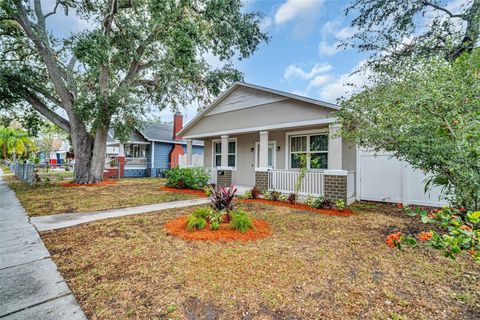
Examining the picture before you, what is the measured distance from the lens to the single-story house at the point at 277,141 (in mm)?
7602

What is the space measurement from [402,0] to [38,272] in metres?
13.8

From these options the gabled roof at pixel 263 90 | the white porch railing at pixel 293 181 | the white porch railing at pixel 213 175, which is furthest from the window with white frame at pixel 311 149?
the white porch railing at pixel 213 175

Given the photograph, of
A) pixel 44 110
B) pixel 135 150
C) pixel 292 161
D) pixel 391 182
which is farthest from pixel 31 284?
pixel 135 150

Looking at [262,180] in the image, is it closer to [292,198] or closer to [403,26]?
[292,198]

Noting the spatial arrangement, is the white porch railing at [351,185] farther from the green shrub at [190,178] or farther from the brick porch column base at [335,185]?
the green shrub at [190,178]

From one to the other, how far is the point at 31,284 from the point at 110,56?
490 inches

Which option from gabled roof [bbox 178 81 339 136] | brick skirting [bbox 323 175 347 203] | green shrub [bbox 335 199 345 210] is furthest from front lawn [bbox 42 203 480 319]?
gabled roof [bbox 178 81 339 136]

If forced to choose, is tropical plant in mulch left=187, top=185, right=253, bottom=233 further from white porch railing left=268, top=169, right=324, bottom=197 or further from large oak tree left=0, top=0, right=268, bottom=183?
large oak tree left=0, top=0, right=268, bottom=183

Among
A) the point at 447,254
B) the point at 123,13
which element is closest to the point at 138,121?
the point at 123,13

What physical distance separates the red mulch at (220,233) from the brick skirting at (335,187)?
3.52 metres

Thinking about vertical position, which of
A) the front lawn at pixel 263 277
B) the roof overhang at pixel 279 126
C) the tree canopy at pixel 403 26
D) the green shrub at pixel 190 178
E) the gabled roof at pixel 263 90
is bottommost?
the front lawn at pixel 263 277

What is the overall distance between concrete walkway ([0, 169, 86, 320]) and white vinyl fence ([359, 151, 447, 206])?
8507mm

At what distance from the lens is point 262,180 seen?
9422 millimetres

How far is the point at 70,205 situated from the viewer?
7.48 metres
